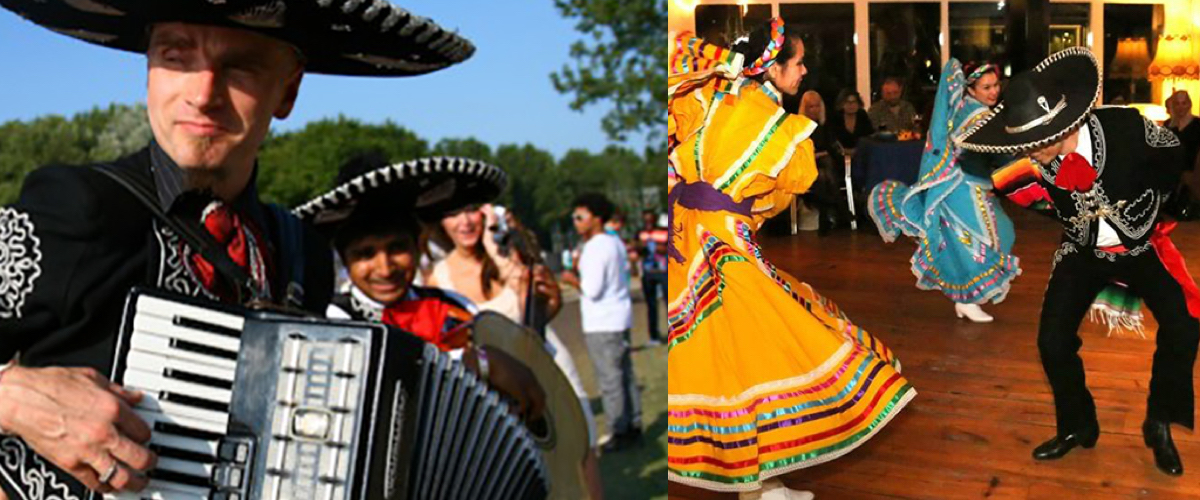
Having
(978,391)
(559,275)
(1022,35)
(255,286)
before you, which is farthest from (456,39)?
(559,275)

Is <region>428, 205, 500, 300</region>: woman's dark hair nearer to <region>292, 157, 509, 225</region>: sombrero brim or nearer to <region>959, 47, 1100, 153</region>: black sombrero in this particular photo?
<region>292, 157, 509, 225</region>: sombrero brim

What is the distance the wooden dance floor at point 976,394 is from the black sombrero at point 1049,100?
201 mm

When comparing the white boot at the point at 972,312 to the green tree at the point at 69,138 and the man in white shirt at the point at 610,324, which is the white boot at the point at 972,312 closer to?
the man in white shirt at the point at 610,324

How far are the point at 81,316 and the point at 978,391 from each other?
7.10ft

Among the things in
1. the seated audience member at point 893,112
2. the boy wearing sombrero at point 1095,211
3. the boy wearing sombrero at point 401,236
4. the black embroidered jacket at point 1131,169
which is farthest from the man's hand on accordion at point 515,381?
the black embroidered jacket at point 1131,169

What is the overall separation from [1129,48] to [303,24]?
1.91 metres

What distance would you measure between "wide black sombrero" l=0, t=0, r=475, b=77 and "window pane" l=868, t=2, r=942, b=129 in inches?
48.8

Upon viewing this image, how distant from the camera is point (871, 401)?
111 inches

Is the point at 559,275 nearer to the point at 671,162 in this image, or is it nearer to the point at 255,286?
the point at 671,162

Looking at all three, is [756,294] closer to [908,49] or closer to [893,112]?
[893,112]

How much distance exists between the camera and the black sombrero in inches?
99.9

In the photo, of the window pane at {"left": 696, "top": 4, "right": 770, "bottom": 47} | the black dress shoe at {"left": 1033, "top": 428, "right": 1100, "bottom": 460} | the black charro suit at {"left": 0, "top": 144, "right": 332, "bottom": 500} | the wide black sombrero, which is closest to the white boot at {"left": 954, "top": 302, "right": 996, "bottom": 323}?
the black dress shoe at {"left": 1033, "top": 428, "right": 1100, "bottom": 460}

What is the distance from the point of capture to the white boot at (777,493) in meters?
2.95

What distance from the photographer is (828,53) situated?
280 cm
